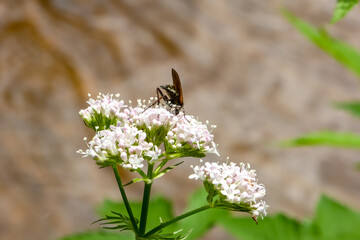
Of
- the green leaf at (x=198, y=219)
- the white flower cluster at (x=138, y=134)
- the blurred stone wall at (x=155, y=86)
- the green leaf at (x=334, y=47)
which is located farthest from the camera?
the blurred stone wall at (x=155, y=86)

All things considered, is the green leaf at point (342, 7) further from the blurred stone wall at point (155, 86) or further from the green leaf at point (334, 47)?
the blurred stone wall at point (155, 86)

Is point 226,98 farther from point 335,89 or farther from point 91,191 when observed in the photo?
point 91,191

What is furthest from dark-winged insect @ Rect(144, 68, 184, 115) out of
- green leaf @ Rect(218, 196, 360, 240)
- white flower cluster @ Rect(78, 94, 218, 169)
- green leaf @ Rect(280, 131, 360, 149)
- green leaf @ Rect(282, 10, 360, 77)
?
green leaf @ Rect(282, 10, 360, 77)

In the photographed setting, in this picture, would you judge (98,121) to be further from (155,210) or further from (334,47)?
(334,47)

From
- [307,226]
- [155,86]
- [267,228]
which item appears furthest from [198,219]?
[155,86]

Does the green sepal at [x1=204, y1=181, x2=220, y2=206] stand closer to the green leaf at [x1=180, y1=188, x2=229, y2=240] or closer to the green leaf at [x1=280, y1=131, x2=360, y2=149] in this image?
the green leaf at [x1=180, y1=188, x2=229, y2=240]

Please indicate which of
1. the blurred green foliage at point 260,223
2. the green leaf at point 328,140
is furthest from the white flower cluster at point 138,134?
the green leaf at point 328,140
